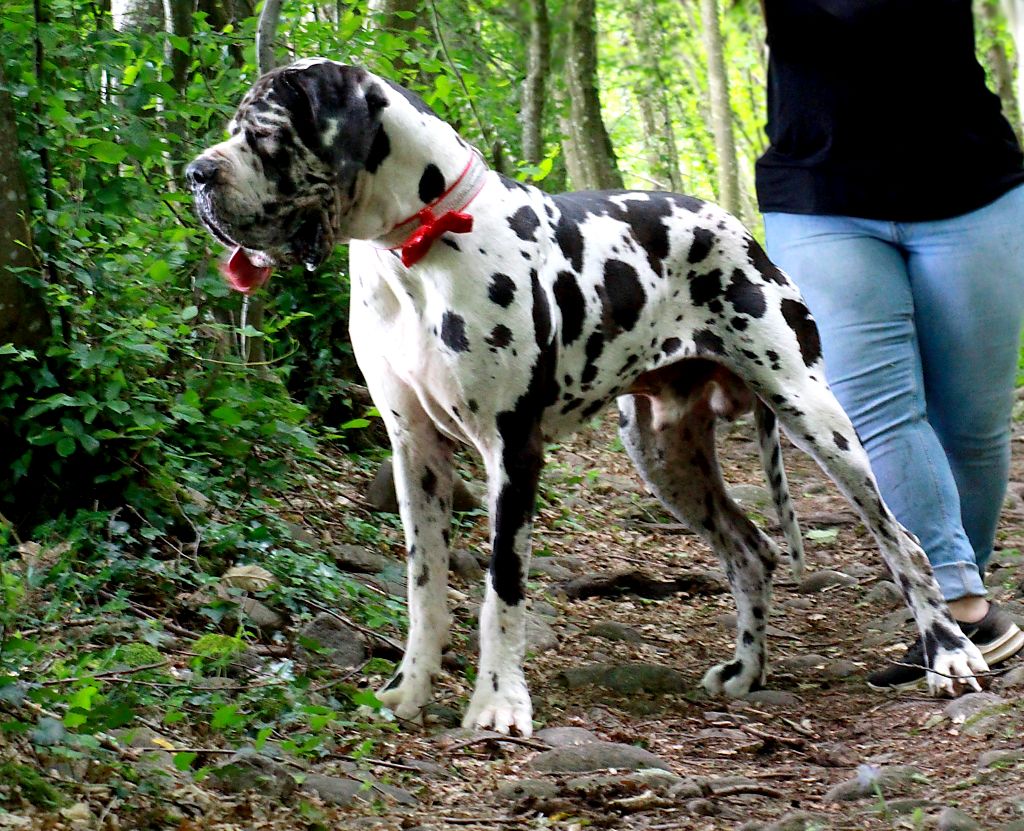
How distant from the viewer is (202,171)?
12.8ft

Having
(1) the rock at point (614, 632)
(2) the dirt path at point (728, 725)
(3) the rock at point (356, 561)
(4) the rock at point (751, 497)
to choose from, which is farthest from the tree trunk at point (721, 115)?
(3) the rock at point (356, 561)

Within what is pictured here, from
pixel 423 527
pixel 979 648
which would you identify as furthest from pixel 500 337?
pixel 979 648

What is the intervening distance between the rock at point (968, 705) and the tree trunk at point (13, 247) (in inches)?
132

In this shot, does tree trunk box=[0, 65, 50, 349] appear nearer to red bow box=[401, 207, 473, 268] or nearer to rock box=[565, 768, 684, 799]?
red bow box=[401, 207, 473, 268]

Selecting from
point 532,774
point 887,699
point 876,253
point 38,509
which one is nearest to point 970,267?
point 876,253

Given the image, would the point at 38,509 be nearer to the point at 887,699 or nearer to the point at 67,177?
the point at 67,177

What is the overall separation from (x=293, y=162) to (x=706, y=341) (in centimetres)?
176

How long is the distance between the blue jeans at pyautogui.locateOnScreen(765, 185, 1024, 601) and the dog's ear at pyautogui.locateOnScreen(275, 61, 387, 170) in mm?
1693

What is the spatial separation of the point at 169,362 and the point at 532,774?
8.48 feet

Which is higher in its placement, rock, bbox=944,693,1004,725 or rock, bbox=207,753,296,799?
rock, bbox=207,753,296,799

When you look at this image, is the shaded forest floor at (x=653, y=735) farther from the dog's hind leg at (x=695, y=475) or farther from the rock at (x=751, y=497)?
the rock at (x=751, y=497)

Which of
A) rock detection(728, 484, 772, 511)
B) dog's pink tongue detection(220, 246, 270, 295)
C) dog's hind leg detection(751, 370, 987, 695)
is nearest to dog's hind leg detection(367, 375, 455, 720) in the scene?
dog's pink tongue detection(220, 246, 270, 295)

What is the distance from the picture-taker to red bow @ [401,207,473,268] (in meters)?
4.21

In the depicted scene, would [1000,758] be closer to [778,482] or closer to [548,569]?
[778,482]
